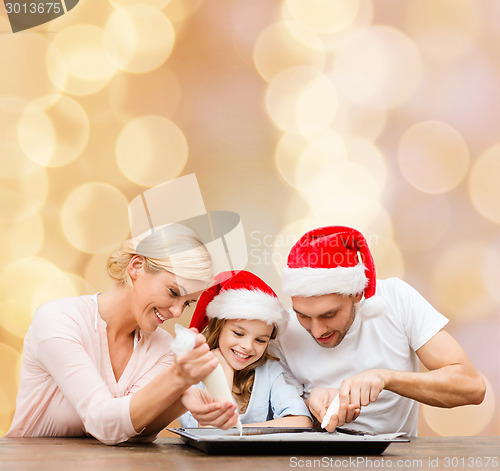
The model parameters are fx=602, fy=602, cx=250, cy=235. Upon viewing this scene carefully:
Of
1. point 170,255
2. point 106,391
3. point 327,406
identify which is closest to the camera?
point 106,391

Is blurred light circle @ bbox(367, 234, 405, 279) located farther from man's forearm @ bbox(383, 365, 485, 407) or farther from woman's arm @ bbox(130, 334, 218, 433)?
woman's arm @ bbox(130, 334, 218, 433)

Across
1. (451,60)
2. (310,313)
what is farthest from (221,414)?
(451,60)

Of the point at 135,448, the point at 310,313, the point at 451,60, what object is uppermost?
the point at 451,60

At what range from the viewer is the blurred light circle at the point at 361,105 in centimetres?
288

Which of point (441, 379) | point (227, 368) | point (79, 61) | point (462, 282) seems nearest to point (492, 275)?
point (462, 282)

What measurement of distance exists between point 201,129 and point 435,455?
1.97 metres

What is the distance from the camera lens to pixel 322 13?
9.53 feet

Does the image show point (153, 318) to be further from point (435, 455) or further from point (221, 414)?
point (435, 455)

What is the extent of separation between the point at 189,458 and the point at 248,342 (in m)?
0.61

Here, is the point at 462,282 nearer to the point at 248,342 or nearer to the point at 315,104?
the point at 315,104

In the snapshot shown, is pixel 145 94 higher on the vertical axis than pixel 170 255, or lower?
higher

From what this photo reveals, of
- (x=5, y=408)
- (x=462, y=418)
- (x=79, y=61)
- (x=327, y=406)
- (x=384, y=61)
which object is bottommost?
(x=462, y=418)

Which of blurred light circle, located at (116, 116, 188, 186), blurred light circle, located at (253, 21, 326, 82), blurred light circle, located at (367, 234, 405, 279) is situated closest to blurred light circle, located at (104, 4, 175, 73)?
blurred light circle, located at (116, 116, 188, 186)

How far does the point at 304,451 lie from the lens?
128cm
